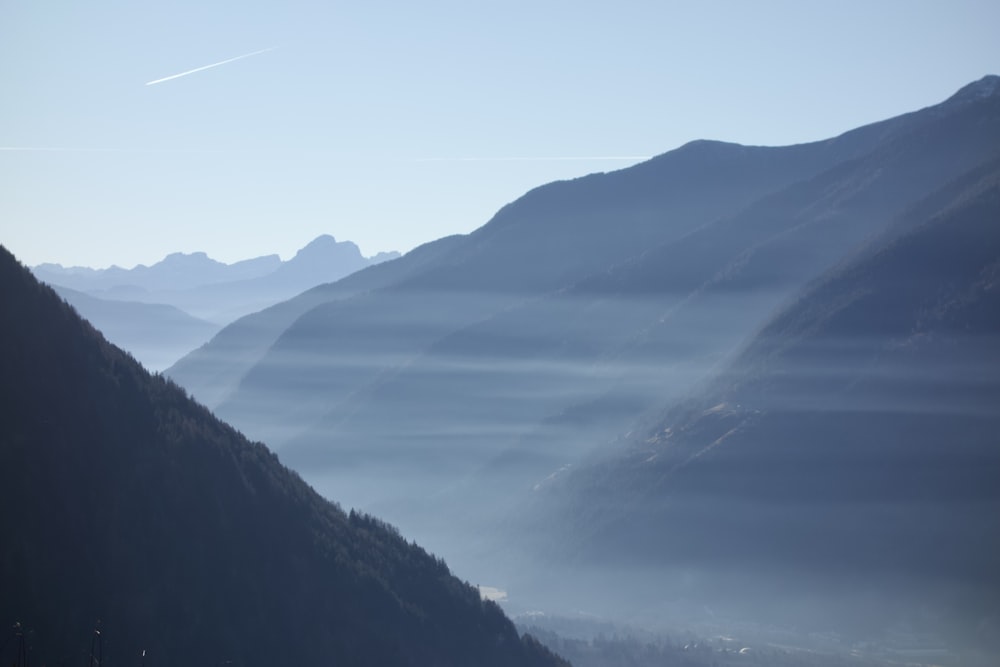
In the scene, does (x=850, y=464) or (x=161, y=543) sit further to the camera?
(x=850, y=464)

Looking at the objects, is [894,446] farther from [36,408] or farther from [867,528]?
[36,408]

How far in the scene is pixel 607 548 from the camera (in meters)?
179

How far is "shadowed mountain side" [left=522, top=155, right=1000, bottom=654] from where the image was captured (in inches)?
5822

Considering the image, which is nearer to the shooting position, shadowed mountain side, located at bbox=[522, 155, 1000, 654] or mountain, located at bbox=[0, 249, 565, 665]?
mountain, located at bbox=[0, 249, 565, 665]

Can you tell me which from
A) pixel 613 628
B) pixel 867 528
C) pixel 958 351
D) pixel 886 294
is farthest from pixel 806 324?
pixel 613 628

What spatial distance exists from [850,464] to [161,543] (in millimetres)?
110135

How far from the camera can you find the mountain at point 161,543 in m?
63.9

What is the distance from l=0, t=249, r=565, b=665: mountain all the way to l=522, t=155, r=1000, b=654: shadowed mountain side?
73.2m

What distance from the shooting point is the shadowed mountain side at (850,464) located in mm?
147875

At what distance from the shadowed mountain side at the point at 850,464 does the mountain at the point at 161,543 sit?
2883 inches

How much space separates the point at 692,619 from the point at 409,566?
76.4 m

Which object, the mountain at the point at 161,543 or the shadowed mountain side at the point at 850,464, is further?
the shadowed mountain side at the point at 850,464

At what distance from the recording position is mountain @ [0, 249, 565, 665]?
63875mm

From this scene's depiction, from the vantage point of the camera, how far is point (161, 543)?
7006 cm
